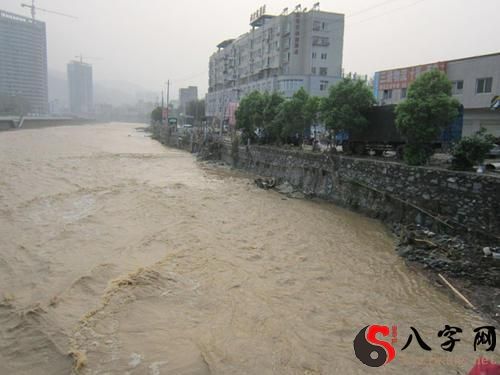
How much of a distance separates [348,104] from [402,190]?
7.12 m

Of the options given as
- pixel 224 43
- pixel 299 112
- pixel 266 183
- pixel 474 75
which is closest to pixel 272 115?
pixel 299 112

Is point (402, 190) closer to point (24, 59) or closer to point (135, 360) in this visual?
point (135, 360)

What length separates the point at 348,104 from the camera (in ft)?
67.4

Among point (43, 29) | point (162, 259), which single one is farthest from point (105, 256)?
point (43, 29)

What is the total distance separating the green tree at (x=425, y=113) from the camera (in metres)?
14.8

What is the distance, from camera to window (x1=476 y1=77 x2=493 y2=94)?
2442 cm

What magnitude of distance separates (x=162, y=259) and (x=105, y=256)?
1725 mm

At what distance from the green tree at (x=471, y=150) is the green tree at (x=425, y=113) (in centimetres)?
189

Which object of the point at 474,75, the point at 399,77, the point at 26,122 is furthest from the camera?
the point at 26,122

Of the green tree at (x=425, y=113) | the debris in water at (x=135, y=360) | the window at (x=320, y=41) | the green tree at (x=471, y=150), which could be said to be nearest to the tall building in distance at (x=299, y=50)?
the window at (x=320, y=41)

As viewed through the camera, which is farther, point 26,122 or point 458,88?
point 26,122

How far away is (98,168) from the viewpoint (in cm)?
3023

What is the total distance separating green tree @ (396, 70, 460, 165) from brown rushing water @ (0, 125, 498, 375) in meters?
3.69

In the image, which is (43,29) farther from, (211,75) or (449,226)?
(449,226)
